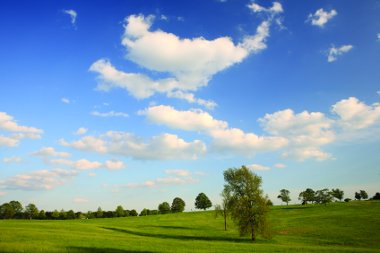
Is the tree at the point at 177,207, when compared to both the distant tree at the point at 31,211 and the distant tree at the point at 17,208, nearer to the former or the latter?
the distant tree at the point at 31,211

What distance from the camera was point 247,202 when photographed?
66500 mm

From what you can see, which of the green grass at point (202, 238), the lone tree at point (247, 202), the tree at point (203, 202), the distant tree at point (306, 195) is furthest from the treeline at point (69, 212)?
the lone tree at point (247, 202)

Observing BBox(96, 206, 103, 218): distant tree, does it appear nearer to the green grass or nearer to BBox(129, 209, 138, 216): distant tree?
BBox(129, 209, 138, 216): distant tree

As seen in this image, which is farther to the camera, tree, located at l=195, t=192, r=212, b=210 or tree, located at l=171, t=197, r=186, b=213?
tree, located at l=171, t=197, r=186, b=213

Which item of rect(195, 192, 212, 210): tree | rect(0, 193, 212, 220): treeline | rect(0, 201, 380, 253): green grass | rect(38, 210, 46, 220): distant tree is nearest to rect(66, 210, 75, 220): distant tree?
rect(0, 193, 212, 220): treeline

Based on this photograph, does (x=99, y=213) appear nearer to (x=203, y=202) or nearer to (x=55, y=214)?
(x=55, y=214)

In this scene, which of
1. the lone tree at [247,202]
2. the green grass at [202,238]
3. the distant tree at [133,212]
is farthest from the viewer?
the distant tree at [133,212]

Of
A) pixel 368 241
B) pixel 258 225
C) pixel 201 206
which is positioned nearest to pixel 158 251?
pixel 258 225

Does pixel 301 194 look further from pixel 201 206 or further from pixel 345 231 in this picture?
pixel 345 231

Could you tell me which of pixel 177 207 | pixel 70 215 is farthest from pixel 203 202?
pixel 70 215

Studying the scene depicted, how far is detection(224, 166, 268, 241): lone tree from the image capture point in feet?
213

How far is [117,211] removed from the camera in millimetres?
187250

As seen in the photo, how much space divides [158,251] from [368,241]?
43.1 m

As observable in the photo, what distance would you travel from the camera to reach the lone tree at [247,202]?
64.9 metres
